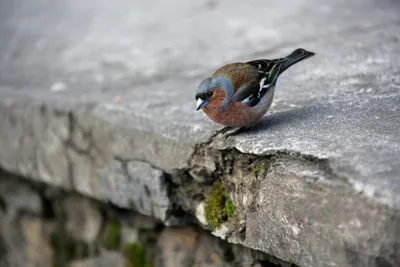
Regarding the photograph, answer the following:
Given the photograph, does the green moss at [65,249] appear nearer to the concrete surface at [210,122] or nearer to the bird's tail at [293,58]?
the concrete surface at [210,122]

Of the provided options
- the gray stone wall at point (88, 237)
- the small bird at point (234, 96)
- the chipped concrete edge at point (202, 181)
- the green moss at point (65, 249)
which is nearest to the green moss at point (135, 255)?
the gray stone wall at point (88, 237)

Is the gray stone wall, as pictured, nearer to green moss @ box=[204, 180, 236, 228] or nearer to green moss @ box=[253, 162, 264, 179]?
green moss @ box=[204, 180, 236, 228]

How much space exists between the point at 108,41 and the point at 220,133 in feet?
7.57

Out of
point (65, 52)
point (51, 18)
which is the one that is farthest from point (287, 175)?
point (51, 18)

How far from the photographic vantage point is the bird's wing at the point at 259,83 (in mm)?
2459

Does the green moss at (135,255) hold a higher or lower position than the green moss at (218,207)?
lower

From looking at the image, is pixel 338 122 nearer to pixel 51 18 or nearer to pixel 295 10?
pixel 295 10

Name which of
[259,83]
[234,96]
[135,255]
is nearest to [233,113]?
[234,96]

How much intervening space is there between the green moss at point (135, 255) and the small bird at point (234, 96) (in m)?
0.95

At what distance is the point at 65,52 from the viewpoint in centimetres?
450

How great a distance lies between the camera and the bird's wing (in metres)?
2.46

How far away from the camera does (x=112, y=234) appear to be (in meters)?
3.26

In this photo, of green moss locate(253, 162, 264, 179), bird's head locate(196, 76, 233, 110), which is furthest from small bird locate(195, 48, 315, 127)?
green moss locate(253, 162, 264, 179)

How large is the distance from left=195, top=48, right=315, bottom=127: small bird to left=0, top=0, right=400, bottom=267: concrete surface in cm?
8
